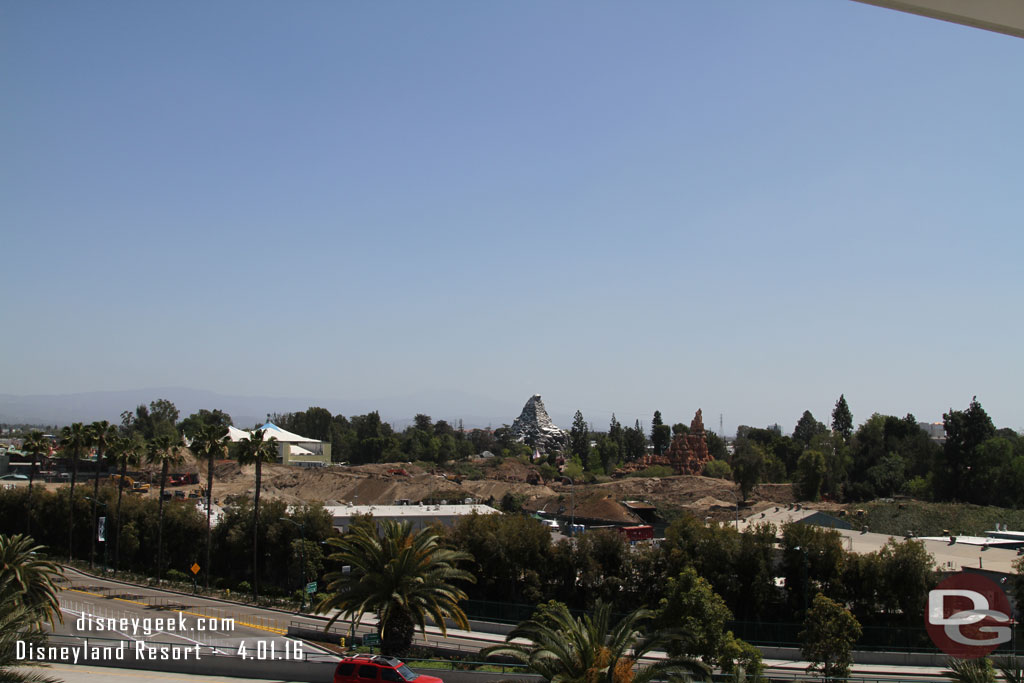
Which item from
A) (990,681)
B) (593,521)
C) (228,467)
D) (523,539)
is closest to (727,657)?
(990,681)

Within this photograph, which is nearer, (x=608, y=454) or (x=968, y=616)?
(x=968, y=616)

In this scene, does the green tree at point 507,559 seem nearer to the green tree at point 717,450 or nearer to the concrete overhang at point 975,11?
the concrete overhang at point 975,11

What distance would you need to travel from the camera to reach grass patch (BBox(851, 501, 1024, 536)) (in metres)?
78.1

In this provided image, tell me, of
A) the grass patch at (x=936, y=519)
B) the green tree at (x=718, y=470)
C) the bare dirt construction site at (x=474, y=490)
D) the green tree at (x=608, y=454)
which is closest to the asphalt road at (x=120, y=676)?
the grass patch at (x=936, y=519)

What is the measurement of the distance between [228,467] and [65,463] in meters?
28.4

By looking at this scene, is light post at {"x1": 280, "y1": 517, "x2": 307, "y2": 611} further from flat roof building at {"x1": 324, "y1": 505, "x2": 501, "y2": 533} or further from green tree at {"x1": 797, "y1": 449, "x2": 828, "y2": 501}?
green tree at {"x1": 797, "y1": 449, "x2": 828, "y2": 501}

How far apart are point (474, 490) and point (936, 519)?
71.3 metres

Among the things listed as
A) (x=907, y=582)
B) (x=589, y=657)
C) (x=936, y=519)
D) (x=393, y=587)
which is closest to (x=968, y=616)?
(x=907, y=582)

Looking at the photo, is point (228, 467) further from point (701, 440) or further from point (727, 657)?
point (727, 657)

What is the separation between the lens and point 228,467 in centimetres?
14438

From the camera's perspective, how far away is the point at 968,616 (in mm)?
42688

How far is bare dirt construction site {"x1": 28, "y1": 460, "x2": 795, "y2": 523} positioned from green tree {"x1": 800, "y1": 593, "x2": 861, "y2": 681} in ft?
206

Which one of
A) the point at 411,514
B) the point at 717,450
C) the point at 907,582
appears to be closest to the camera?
the point at 907,582

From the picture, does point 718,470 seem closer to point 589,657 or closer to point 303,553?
point 303,553
